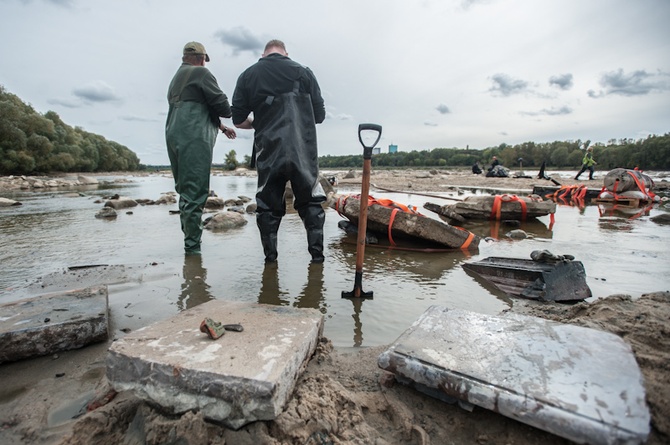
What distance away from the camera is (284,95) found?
12.4ft

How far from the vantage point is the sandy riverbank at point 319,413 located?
1.30 metres

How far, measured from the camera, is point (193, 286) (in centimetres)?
333

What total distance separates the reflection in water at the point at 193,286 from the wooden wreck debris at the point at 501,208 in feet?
17.3

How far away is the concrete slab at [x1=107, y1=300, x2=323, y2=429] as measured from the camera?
131 centimetres

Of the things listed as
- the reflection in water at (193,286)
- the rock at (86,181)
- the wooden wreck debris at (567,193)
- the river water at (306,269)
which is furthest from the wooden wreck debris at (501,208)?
the rock at (86,181)

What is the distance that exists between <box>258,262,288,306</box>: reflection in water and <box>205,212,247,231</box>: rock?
9.18 ft

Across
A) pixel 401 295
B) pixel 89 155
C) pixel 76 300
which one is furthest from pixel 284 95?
Result: pixel 89 155

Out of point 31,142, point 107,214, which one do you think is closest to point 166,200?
point 107,214

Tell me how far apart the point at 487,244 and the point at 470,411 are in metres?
4.42

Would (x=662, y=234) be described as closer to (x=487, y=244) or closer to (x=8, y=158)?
(x=487, y=244)

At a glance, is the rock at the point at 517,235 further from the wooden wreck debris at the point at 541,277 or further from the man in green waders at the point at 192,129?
the man in green waders at the point at 192,129

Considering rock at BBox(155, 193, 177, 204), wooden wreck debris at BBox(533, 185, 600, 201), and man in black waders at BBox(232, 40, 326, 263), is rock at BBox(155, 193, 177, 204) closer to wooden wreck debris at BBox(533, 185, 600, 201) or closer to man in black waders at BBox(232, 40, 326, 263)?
man in black waders at BBox(232, 40, 326, 263)

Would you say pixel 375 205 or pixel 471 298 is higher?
pixel 375 205

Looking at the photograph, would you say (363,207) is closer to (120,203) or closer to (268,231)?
(268,231)
